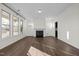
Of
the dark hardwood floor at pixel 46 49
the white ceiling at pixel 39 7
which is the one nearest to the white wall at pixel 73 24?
the dark hardwood floor at pixel 46 49

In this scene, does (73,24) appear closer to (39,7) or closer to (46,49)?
(46,49)

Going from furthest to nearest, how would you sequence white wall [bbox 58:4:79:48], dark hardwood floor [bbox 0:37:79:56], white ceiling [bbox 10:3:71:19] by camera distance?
white ceiling [bbox 10:3:71:19], white wall [bbox 58:4:79:48], dark hardwood floor [bbox 0:37:79:56]

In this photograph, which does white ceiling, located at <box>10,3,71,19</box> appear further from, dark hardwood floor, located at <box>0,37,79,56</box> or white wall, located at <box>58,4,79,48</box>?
dark hardwood floor, located at <box>0,37,79,56</box>

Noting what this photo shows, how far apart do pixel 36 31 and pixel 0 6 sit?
8471 mm

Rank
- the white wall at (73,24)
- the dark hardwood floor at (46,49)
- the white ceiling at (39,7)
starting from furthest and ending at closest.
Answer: the white ceiling at (39,7) < the white wall at (73,24) < the dark hardwood floor at (46,49)

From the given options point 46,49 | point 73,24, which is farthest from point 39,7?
point 46,49

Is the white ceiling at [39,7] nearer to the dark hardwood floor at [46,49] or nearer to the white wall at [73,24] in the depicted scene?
the white wall at [73,24]

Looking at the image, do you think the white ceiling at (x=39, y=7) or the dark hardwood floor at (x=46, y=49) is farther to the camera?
the white ceiling at (x=39, y=7)

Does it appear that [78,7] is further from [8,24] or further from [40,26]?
[40,26]

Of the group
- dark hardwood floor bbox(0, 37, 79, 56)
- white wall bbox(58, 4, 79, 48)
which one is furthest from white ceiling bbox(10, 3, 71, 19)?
dark hardwood floor bbox(0, 37, 79, 56)

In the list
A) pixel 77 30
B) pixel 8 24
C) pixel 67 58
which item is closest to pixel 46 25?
pixel 8 24

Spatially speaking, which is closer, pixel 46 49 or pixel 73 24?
pixel 46 49

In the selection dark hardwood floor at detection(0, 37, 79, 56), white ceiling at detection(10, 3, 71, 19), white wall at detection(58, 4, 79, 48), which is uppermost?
white ceiling at detection(10, 3, 71, 19)

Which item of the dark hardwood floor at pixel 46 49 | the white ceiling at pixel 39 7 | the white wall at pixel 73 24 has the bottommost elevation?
the dark hardwood floor at pixel 46 49
